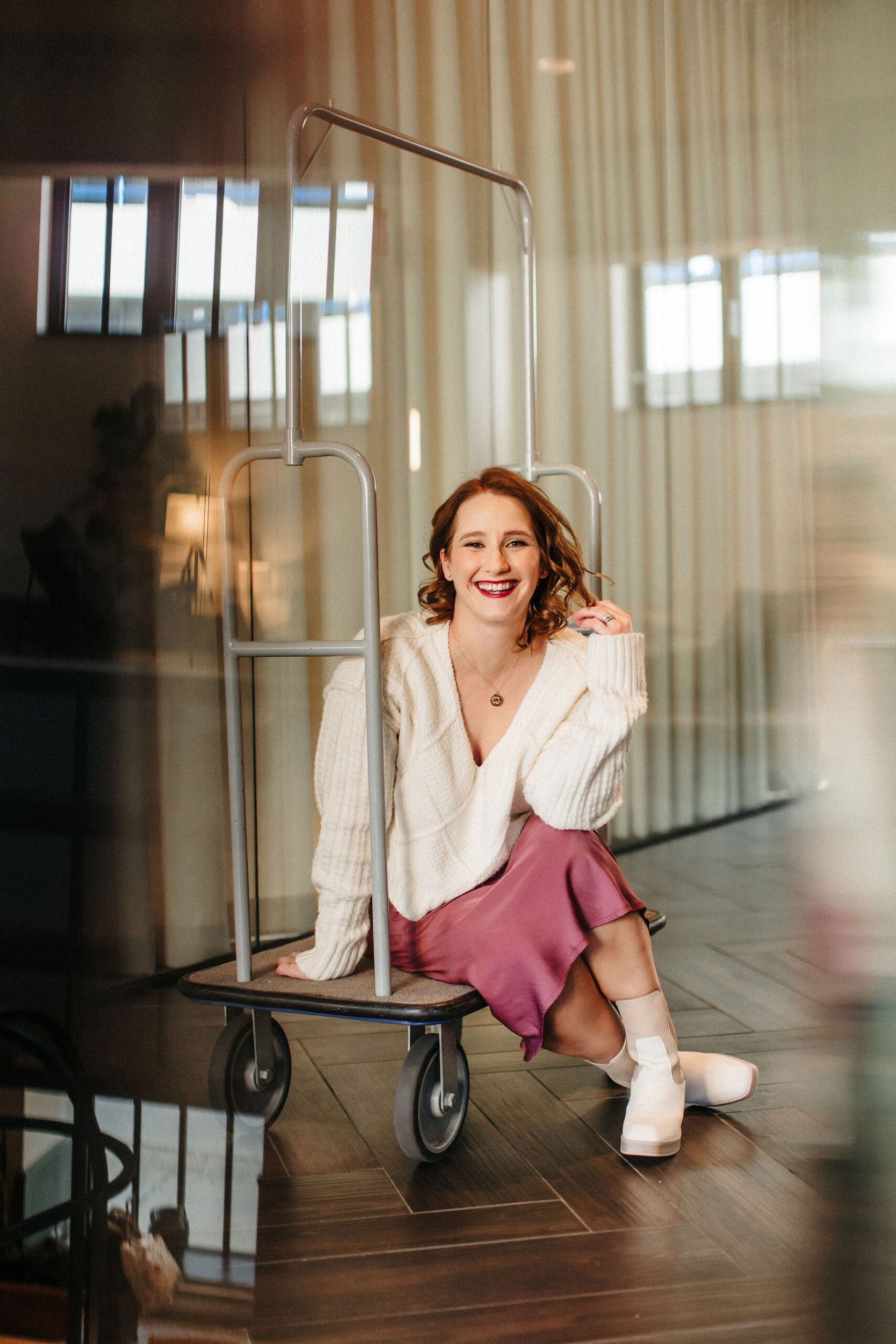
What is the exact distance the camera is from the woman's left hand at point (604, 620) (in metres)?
1.41

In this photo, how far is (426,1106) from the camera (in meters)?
1.37

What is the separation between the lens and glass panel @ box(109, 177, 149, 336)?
1767mm

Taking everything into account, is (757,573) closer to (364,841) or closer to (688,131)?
Result: (688,131)

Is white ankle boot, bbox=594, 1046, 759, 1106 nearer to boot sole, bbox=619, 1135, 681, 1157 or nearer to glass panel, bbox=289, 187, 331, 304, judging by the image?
boot sole, bbox=619, 1135, 681, 1157

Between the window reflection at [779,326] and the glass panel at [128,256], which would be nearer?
the glass panel at [128,256]

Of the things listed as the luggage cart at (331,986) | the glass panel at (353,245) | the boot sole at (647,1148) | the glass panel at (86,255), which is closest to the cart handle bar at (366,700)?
the luggage cart at (331,986)

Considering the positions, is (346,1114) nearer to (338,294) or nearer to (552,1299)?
(552,1299)

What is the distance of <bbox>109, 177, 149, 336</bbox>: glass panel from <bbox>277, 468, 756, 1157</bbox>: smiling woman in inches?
26.2

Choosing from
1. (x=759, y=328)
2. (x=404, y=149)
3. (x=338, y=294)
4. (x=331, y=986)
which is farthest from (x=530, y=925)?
(x=759, y=328)

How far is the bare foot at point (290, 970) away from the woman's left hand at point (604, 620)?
0.53 meters

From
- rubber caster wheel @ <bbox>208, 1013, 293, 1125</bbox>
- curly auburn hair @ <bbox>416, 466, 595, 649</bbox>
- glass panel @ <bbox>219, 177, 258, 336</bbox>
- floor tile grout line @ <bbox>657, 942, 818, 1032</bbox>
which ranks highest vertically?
glass panel @ <bbox>219, 177, 258, 336</bbox>

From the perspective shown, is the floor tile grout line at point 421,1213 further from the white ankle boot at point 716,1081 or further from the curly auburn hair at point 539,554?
the curly auburn hair at point 539,554

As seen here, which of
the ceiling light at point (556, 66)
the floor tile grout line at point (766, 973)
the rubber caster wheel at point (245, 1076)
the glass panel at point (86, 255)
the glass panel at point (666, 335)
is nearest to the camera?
the rubber caster wheel at point (245, 1076)

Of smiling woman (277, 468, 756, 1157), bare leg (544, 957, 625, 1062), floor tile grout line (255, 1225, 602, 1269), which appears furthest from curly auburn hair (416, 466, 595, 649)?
floor tile grout line (255, 1225, 602, 1269)
